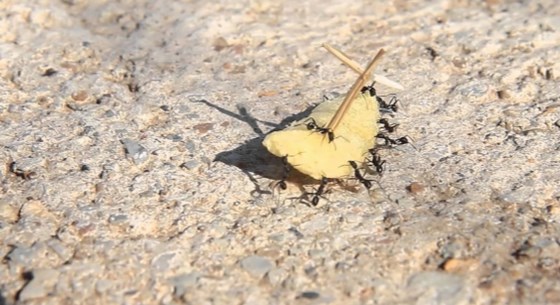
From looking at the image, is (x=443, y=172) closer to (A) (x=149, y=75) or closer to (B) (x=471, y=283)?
(B) (x=471, y=283)

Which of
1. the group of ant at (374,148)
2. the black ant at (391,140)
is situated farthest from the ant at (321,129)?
the black ant at (391,140)

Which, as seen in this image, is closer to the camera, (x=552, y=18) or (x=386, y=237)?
(x=386, y=237)

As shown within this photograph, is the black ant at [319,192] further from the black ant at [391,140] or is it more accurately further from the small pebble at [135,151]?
the small pebble at [135,151]

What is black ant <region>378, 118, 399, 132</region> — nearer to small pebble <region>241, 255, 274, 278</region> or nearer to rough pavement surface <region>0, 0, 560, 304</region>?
rough pavement surface <region>0, 0, 560, 304</region>

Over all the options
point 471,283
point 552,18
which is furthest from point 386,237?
point 552,18

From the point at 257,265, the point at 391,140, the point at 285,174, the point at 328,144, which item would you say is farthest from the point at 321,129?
the point at 257,265

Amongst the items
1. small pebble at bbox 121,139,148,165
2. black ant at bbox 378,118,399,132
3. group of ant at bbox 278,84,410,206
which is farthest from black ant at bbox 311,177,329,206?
small pebble at bbox 121,139,148,165

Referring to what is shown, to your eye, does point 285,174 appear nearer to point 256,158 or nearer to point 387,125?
point 256,158
